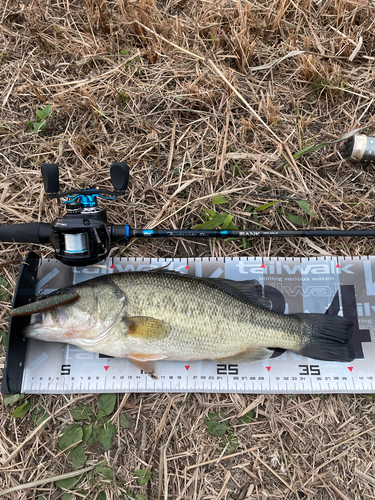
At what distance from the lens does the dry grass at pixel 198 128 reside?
2.77m

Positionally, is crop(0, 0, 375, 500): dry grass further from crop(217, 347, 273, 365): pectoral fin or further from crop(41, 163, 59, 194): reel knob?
crop(41, 163, 59, 194): reel knob

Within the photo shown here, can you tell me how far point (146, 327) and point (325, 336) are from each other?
1.59m

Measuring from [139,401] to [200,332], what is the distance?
37.6 inches

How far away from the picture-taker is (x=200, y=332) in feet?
8.16

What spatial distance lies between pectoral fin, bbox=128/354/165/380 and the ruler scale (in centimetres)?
15

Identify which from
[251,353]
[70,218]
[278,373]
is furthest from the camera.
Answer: [278,373]

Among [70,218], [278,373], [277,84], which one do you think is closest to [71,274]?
[70,218]

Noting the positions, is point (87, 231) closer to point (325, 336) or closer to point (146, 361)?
point (146, 361)

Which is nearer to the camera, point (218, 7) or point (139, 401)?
point (139, 401)

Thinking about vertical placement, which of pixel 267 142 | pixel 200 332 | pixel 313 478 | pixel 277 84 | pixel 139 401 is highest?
pixel 277 84

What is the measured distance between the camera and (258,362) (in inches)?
111

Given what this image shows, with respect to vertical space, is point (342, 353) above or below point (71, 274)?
below

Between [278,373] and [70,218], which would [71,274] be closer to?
[70,218]

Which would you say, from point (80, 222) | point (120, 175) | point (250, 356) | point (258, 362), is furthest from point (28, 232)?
point (258, 362)
